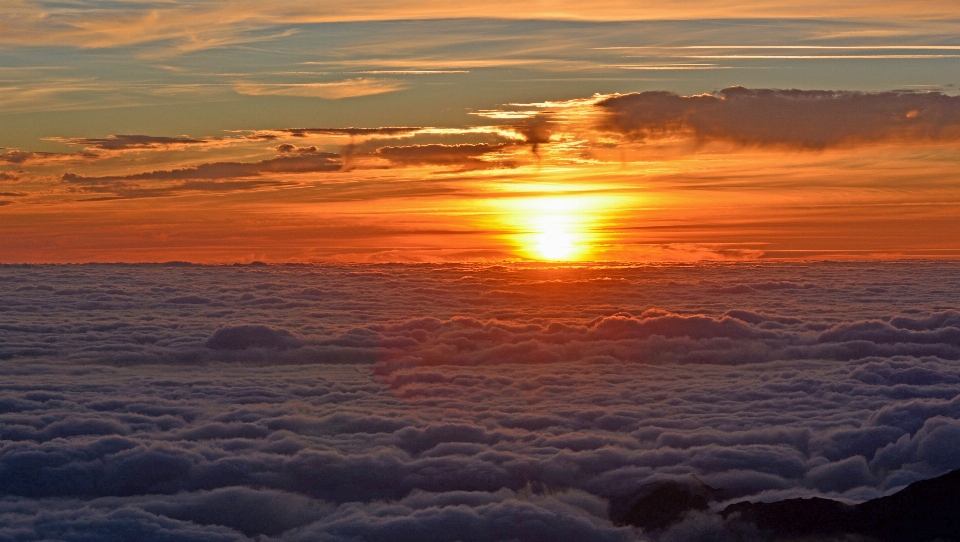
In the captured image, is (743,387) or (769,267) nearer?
(743,387)

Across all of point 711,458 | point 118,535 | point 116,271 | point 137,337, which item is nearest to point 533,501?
point 711,458

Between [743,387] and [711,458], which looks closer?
[711,458]

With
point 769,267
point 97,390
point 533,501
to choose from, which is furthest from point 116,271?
point 533,501

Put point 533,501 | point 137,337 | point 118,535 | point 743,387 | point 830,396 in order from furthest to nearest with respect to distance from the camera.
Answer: point 137,337
point 743,387
point 830,396
point 533,501
point 118,535

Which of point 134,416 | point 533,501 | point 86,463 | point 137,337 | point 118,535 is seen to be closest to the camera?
point 118,535

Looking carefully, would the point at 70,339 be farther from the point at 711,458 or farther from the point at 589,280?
the point at 589,280

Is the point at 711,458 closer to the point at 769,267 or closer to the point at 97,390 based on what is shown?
the point at 97,390

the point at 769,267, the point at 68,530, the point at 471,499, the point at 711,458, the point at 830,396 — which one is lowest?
the point at 68,530

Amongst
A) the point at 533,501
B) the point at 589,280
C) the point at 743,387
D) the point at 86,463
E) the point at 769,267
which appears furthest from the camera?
the point at 769,267

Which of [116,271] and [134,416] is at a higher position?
[116,271]
